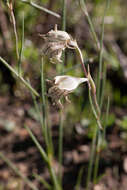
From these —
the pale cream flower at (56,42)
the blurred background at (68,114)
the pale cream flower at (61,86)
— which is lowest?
the blurred background at (68,114)

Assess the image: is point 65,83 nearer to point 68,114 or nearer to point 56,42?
point 56,42

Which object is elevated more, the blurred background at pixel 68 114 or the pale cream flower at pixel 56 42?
the pale cream flower at pixel 56 42

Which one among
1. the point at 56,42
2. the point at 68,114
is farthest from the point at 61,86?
the point at 68,114

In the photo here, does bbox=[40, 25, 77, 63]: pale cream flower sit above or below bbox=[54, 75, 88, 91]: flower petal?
Result: above

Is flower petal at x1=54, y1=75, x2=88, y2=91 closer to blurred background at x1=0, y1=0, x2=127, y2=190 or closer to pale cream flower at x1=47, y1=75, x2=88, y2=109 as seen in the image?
pale cream flower at x1=47, y1=75, x2=88, y2=109

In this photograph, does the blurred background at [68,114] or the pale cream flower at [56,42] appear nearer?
the pale cream flower at [56,42]

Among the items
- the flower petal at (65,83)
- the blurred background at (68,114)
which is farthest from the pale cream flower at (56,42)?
the blurred background at (68,114)

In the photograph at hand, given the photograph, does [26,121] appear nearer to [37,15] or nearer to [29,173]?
[29,173]

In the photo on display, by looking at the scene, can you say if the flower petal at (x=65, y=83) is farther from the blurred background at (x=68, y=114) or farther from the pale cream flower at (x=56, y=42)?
the blurred background at (x=68, y=114)

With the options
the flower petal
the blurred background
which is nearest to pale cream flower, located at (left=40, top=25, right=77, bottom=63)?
the flower petal
